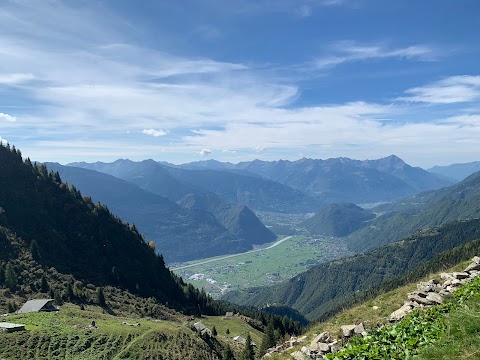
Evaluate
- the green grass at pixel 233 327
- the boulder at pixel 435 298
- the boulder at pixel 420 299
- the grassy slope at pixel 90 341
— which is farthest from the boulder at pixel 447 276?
the green grass at pixel 233 327

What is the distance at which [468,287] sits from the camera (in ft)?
70.7

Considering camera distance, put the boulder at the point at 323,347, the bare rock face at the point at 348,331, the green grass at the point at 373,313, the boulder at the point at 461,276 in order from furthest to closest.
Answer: the boulder at the point at 461,276, the green grass at the point at 373,313, the bare rock face at the point at 348,331, the boulder at the point at 323,347

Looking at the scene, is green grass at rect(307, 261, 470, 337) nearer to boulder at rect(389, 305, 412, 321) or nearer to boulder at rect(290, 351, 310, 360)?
boulder at rect(389, 305, 412, 321)

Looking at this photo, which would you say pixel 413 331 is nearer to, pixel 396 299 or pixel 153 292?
pixel 396 299

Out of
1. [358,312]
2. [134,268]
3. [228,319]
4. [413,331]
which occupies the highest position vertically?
[413,331]

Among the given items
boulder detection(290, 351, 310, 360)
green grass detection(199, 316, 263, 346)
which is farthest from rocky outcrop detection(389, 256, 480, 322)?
green grass detection(199, 316, 263, 346)


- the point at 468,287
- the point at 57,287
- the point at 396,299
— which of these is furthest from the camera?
the point at 57,287

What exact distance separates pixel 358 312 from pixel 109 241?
15761cm

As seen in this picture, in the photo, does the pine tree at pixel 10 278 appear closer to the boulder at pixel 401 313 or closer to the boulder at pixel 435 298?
the boulder at pixel 401 313

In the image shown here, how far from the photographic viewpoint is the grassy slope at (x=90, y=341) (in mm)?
51688

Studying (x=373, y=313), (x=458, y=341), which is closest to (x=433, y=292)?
(x=373, y=313)

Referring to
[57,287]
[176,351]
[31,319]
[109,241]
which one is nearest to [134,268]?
[109,241]

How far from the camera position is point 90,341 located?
56719mm

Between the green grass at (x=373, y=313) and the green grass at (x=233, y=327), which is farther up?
the green grass at (x=373, y=313)
